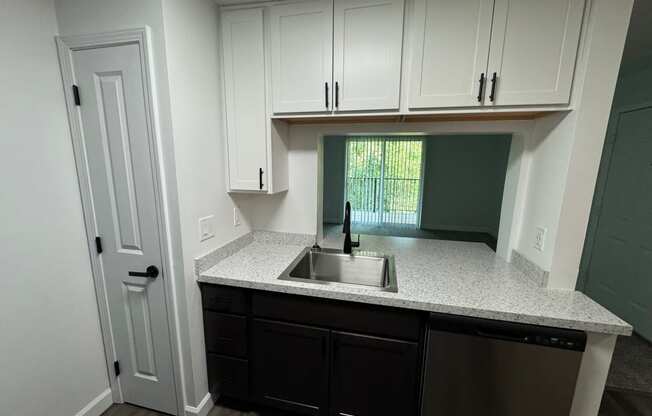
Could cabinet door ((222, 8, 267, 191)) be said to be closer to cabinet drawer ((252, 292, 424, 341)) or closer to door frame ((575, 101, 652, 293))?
cabinet drawer ((252, 292, 424, 341))

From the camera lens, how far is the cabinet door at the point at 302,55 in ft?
4.75

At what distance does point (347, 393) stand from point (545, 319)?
3.39 feet

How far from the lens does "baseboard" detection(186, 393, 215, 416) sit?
1570 mm

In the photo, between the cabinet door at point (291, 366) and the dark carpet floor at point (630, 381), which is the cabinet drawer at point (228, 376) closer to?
the cabinet door at point (291, 366)

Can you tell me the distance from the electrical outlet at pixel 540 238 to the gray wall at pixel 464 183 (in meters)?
4.44

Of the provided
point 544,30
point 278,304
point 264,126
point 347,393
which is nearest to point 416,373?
point 347,393

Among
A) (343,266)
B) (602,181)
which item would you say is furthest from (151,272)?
(602,181)

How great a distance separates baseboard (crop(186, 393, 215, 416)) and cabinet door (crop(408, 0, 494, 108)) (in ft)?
7.14

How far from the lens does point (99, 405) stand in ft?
5.24

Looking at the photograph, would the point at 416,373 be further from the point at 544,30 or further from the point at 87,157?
the point at 87,157


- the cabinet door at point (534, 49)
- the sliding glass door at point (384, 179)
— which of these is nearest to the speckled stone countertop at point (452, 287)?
the cabinet door at point (534, 49)

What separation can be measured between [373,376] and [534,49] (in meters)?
1.81

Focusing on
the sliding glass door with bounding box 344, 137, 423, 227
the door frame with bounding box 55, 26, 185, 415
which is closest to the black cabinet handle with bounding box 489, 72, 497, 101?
the door frame with bounding box 55, 26, 185, 415

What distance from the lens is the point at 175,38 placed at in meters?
1.26
